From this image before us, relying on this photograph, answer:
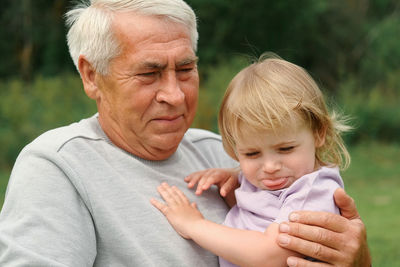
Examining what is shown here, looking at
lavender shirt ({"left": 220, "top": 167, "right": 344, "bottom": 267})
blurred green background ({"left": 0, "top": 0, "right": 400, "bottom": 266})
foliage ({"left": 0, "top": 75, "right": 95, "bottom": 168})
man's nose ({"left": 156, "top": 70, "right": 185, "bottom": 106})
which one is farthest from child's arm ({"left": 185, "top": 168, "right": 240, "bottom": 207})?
foliage ({"left": 0, "top": 75, "right": 95, "bottom": 168})

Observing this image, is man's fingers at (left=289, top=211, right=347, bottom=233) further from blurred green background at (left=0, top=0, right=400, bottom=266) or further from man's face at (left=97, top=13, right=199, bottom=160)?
blurred green background at (left=0, top=0, right=400, bottom=266)

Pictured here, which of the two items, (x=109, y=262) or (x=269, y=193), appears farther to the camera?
(x=269, y=193)

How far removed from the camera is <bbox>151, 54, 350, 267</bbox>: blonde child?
2.22 m

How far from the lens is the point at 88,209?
2.19 m

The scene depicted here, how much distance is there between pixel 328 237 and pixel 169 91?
86 cm

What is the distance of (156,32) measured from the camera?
239 cm

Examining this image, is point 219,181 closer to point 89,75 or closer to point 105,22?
point 89,75

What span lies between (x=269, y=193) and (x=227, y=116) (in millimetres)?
365

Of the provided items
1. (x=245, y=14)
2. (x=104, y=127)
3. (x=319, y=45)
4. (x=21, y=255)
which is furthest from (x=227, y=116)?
(x=319, y=45)

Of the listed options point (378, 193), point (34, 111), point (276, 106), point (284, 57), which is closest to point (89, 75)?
point (276, 106)

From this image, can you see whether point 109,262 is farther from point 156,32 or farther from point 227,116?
point 156,32

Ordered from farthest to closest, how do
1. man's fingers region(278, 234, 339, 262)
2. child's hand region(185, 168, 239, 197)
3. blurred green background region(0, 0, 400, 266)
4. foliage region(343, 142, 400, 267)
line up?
blurred green background region(0, 0, 400, 266)
foliage region(343, 142, 400, 267)
child's hand region(185, 168, 239, 197)
man's fingers region(278, 234, 339, 262)

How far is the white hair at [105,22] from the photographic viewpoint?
241 cm

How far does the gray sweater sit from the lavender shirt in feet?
0.57
